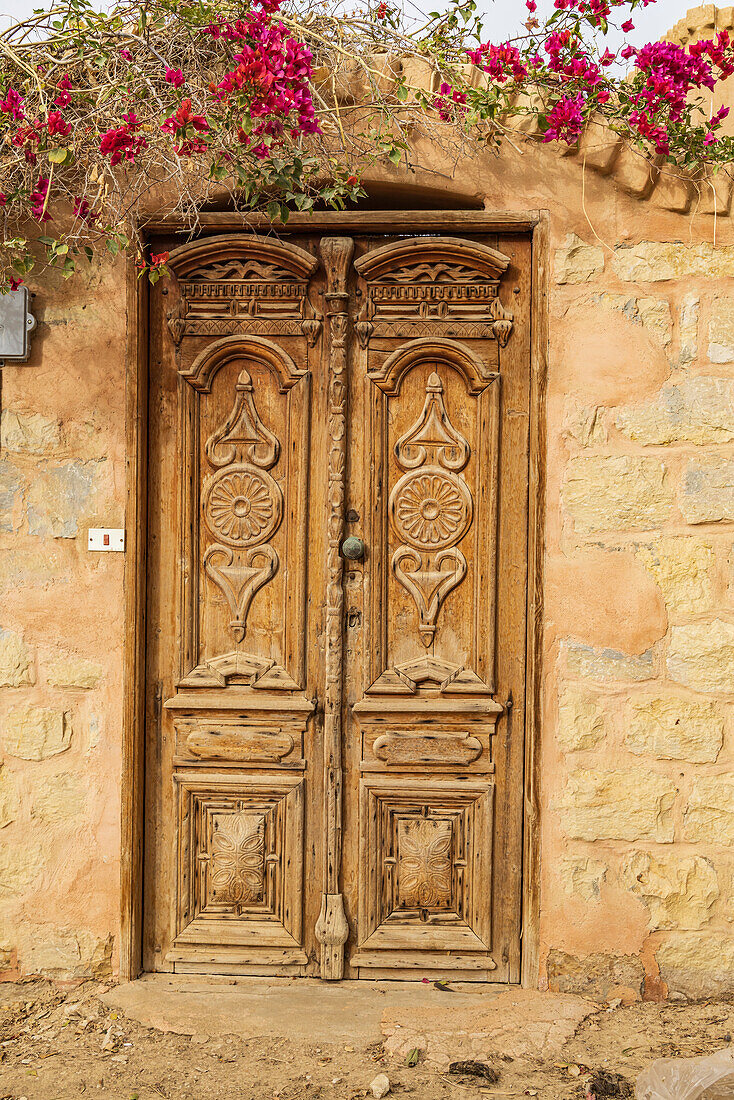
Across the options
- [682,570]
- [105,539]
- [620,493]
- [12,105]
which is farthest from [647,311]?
[12,105]

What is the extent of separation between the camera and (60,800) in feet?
9.39

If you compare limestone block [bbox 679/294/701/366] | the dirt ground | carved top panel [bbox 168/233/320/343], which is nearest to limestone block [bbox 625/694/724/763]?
the dirt ground

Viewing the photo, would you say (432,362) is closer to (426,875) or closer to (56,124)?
(56,124)

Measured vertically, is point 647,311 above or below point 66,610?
above

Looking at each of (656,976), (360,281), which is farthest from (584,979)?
(360,281)

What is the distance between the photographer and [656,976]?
2775mm

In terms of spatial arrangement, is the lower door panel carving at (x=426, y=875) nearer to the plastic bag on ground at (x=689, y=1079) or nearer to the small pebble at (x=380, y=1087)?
the small pebble at (x=380, y=1087)

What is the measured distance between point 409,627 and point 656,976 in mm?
1385

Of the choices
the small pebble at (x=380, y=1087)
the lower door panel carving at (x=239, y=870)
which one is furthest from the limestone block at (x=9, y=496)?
the small pebble at (x=380, y=1087)

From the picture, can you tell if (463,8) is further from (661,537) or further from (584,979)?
(584,979)

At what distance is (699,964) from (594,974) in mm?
336

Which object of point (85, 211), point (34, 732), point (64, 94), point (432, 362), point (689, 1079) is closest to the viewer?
point (689, 1079)

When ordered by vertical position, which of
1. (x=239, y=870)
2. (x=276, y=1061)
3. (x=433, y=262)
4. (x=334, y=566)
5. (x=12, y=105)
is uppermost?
(x=12, y=105)

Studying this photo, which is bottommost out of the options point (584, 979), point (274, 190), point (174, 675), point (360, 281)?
point (584, 979)
